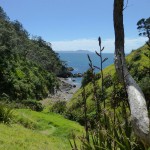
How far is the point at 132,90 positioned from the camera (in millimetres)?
3428

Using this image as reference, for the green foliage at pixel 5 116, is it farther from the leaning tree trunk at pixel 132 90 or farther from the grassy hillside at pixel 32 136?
the leaning tree trunk at pixel 132 90

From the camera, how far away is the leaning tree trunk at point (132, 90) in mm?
3000

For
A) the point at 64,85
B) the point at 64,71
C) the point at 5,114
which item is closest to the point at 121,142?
the point at 5,114

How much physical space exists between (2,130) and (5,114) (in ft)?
8.96

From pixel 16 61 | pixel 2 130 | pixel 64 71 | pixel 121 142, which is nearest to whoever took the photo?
pixel 121 142

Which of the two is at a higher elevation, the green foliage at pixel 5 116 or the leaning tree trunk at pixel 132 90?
the leaning tree trunk at pixel 132 90

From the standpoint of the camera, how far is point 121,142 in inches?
162

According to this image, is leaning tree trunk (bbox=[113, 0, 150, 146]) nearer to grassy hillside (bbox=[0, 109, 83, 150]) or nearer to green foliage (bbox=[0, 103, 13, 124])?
grassy hillside (bbox=[0, 109, 83, 150])

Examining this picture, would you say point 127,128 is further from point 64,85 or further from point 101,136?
point 64,85

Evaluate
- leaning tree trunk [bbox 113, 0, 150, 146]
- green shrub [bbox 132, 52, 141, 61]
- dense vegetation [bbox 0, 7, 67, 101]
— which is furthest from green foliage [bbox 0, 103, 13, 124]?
green shrub [bbox 132, 52, 141, 61]

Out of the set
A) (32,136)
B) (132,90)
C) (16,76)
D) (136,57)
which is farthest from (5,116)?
(16,76)

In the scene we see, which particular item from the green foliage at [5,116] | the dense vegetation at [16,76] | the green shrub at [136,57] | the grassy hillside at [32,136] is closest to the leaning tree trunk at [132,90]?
the grassy hillside at [32,136]

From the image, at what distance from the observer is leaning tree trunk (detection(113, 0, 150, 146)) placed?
3.00 metres

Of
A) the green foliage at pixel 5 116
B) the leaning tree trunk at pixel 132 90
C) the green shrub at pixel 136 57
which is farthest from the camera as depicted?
the green shrub at pixel 136 57
